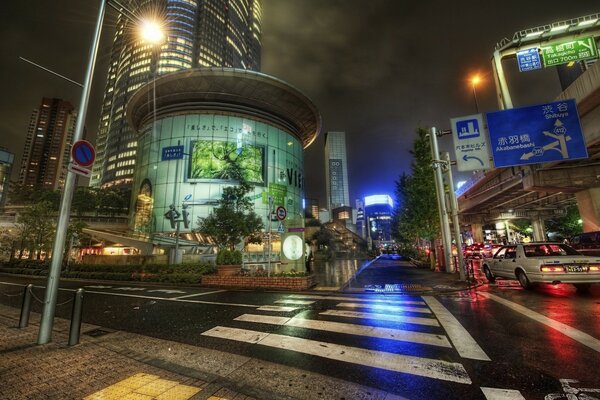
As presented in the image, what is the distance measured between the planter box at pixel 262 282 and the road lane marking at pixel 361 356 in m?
6.77

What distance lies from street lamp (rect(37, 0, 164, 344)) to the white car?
1394 centimetres

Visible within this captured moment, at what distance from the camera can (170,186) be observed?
39.8 metres

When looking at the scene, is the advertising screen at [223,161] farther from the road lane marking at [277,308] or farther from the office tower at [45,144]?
the office tower at [45,144]

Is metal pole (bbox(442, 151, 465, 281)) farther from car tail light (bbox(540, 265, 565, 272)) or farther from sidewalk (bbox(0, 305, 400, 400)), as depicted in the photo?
sidewalk (bbox(0, 305, 400, 400))

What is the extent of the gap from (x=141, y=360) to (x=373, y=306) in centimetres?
629

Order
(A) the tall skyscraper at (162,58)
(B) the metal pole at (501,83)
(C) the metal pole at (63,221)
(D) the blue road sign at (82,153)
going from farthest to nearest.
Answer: (A) the tall skyscraper at (162,58)
(B) the metal pole at (501,83)
(D) the blue road sign at (82,153)
(C) the metal pole at (63,221)

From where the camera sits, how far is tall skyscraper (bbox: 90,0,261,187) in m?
105

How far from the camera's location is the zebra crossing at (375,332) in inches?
160

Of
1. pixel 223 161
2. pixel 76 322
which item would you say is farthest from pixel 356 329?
pixel 223 161

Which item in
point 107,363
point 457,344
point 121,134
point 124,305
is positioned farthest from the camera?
point 121,134

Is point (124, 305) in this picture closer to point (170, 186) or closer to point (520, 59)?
point (520, 59)

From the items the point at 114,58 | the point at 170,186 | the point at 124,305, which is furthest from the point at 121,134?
the point at 124,305

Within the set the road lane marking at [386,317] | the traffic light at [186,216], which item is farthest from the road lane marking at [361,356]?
the traffic light at [186,216]

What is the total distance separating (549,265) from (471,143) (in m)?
7.25
